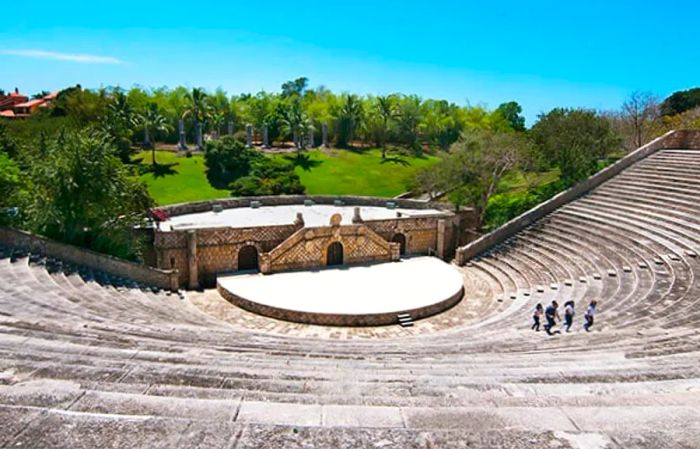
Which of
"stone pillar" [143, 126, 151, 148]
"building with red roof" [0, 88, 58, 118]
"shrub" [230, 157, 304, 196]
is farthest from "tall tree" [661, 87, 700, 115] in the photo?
"building with red roof" [0, 88, 58, 118]

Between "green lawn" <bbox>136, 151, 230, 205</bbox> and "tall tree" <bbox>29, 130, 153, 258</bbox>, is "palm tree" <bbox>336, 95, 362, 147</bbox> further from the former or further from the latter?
"tall tree" <bbox>29, 130, 153, 258</bbox>

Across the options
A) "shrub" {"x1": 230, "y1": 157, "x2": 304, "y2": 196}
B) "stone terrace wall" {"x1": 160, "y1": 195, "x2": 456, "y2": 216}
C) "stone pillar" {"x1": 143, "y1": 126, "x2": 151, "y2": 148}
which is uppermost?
"stone pillar" {"x1": 143, "y1": 126, "x2": 151, "y2": 148}

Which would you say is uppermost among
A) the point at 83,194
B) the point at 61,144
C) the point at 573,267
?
the point at 61,144

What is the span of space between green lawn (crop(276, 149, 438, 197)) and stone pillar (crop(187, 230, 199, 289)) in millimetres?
25543

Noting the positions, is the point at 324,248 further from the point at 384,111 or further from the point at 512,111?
the point at 512,111

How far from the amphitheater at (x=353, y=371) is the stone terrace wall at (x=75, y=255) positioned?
31 cm

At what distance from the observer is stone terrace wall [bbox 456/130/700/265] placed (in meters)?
30.5

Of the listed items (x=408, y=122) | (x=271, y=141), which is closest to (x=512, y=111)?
(x=408, y=122)

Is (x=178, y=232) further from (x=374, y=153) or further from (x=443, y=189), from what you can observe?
(x=374, y=153)

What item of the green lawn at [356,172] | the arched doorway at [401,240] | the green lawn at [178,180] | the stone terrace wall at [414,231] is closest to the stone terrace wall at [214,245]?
the stone terrace wall at [414,231]

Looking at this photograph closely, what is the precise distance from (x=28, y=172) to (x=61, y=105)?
42119mm

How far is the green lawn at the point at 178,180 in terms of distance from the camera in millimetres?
47162

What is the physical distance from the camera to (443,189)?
40500 mm

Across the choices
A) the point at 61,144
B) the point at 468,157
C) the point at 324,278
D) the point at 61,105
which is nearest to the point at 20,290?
the point at 61,144
